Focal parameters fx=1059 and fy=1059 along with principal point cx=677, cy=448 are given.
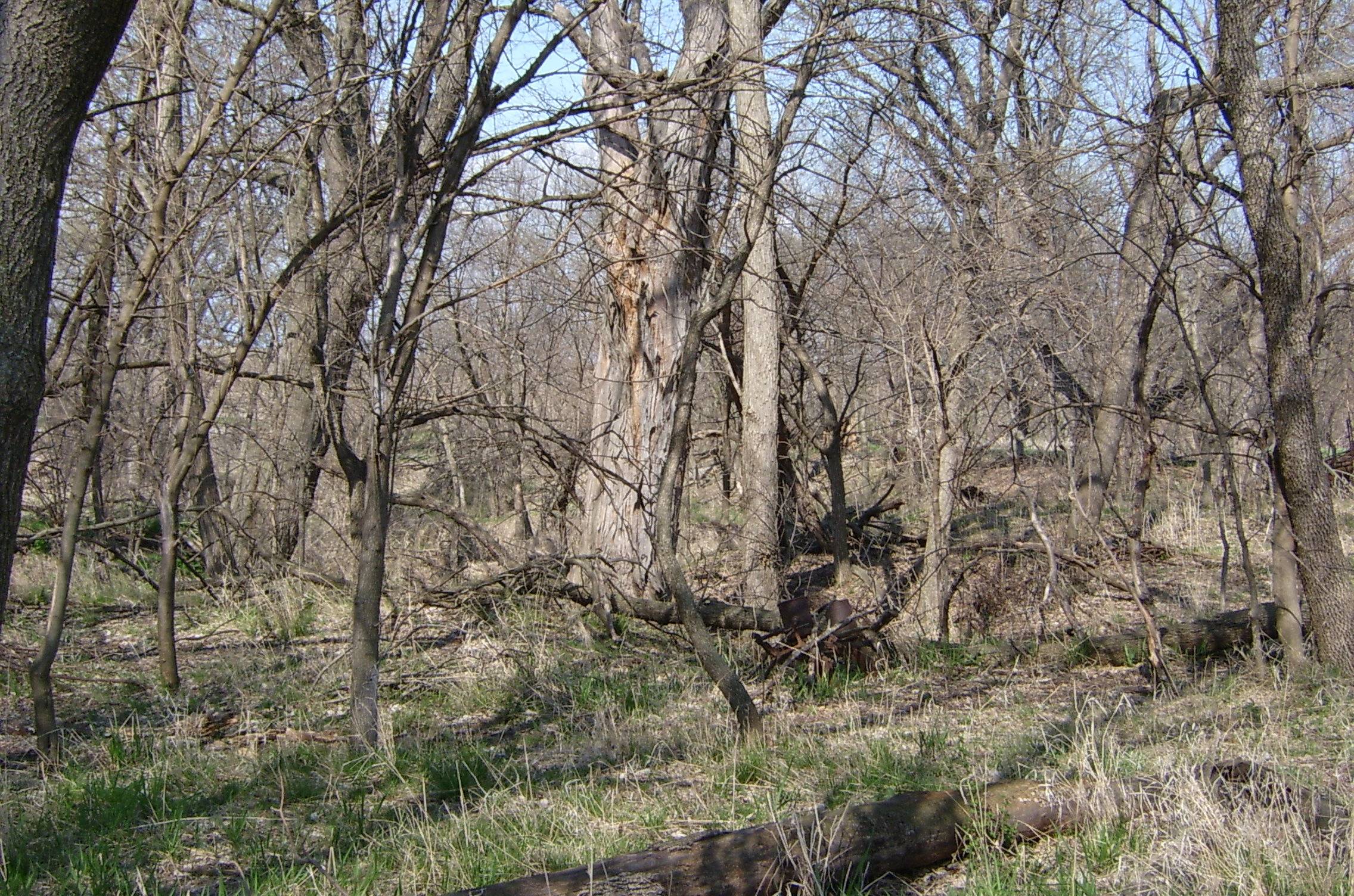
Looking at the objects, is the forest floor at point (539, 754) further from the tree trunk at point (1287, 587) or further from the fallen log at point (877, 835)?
the tree trunk at point (1287, 587)

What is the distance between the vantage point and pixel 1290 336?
6.17 meters

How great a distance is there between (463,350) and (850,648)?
121 inches

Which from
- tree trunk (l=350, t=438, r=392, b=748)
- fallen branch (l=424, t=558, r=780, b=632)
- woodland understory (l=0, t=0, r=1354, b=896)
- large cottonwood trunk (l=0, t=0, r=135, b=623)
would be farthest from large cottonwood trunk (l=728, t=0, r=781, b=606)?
large cottonwood trunk (l=0, t=0, r=135, b=623)

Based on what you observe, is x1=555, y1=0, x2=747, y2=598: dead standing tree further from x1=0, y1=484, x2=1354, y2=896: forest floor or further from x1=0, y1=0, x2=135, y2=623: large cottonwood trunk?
x1=0, y1=0, x2=135, y2=623: large cottonwood trunk

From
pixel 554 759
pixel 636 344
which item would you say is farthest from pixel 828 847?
pixel 636 344

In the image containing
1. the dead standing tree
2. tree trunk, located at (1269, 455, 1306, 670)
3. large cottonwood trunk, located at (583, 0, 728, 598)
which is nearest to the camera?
tree trunk, located at (1269, 455, 1306, 670)

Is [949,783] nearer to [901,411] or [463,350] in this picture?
[463,350]

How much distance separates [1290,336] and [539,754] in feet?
16.0

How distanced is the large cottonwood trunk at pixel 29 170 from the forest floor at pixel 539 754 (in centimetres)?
163

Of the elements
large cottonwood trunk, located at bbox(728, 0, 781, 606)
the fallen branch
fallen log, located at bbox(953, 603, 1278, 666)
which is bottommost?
fallen log, located at bbox(953, 603, 1278, 666)

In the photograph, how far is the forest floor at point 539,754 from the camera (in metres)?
3.57

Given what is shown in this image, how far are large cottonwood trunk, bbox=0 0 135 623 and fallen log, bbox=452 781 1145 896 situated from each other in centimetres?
180

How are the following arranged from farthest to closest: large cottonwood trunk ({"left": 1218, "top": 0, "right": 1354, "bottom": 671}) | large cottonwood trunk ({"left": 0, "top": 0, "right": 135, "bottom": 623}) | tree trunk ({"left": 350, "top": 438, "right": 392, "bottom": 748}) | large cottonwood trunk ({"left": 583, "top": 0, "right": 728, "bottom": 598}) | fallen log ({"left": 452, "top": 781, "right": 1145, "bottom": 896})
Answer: large cottonwood trunk ({"left": 583, "top": 0, "right": 728, "bottom": 598})
large cottonwood trunk ({"left": 1218, "top": 0, "right": 1354, "bottom": 671})
tree trunk ({"left": 350, "top": 438, "right": 392, "bottom": 748})
fallen log ({"left": 452, "top": 781, "right": 1145, "bottom": 896})
large cottonwood trunk ({"left": 0, "top": 0, "right": 135, "bottom": 623})

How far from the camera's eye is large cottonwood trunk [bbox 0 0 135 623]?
9.30ft
